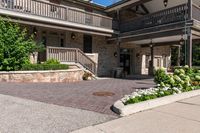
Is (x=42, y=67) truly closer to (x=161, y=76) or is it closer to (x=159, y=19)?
(x=161, y=76)

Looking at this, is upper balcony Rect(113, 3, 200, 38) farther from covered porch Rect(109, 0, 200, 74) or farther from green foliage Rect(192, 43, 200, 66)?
green foliage Rect(192, 43, 200, 66)

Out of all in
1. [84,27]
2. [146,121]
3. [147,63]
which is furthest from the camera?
[147,63]

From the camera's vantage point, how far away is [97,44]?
2020 centimetres

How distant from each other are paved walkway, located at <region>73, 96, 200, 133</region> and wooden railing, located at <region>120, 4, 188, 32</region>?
9453 millimetres

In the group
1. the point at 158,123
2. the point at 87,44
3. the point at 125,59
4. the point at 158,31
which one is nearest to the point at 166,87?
the point at 158,123

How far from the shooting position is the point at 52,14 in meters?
15.7

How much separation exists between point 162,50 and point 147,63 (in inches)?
127

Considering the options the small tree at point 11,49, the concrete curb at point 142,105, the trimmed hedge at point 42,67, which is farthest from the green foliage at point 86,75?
the concrete curb at point 142,105

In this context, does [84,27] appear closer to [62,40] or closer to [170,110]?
[62,40]

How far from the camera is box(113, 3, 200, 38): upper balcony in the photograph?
14117 millimetres

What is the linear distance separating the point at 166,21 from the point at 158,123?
460 inches

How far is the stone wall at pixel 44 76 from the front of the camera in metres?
11.2

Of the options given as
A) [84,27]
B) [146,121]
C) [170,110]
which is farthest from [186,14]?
[146,121]

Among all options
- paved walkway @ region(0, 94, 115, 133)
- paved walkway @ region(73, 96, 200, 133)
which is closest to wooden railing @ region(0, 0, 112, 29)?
paved walkway @ region(0, 94, 115, 133)
